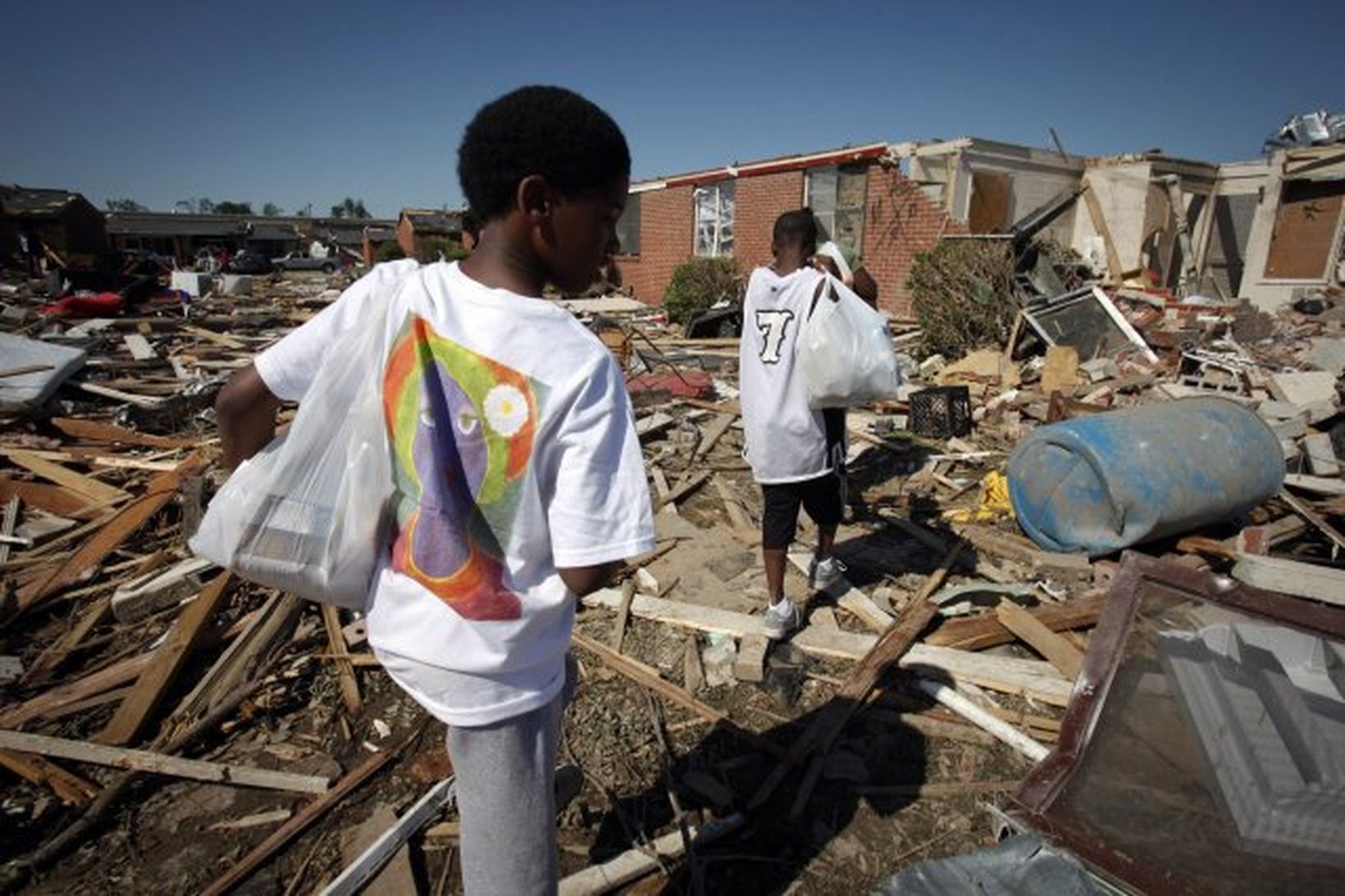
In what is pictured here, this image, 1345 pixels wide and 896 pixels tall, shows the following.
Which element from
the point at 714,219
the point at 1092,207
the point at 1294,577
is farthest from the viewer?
the point at 714,219

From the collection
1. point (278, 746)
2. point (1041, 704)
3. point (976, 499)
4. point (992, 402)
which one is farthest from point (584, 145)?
point (992, 402)

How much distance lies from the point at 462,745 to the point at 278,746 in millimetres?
2528

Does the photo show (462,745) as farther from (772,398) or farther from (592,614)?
(592,614)

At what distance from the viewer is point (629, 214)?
81.5 ft

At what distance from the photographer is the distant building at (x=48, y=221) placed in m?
37.2

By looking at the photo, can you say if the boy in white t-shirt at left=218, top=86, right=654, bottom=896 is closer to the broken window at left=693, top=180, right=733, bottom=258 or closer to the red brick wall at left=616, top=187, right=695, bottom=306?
the broken window at left=693, top=180, right=733, bottom=258

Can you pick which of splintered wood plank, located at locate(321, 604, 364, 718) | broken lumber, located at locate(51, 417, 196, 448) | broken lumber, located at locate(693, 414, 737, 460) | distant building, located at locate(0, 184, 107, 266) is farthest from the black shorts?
distant building, located at locate(0, 184, 107, 266)

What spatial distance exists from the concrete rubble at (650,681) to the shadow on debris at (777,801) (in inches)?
0.4

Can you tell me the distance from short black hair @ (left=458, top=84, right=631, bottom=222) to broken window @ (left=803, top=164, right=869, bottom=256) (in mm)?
14988

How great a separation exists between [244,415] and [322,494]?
0.28 meters

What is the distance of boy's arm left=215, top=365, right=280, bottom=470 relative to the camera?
1.41 meters

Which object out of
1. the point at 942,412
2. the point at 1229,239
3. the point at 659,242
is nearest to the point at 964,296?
the point at 942,412

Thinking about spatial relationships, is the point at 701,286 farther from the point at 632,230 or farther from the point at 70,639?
the point at 70,639

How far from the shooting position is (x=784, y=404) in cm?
357
